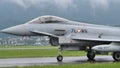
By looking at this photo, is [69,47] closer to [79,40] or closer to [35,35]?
[79,40]

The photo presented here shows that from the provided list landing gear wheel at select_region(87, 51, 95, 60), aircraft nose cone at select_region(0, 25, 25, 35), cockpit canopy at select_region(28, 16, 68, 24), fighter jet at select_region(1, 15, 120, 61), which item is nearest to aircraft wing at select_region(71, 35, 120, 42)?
fighter jet at select_region(1, 15, 120, 61)

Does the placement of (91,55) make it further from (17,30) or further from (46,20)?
(17,30)

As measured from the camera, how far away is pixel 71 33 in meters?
21.9

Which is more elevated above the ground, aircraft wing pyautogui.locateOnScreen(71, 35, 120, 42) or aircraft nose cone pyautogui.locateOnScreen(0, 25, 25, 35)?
aircraft nose cone pyautogui.locateOnScreen(0, 25, 25, 35)

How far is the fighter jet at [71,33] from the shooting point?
21.4 meters

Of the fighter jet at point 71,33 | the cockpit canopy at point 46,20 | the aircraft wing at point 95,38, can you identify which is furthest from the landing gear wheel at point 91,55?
the cockpit canopy at point 46,20

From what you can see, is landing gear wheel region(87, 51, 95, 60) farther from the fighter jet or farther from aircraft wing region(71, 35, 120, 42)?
aircraft wing region(71, 35, 120, 42)

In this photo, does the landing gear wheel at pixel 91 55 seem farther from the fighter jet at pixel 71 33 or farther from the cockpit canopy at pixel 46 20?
the cockpit canopy at pixel 46 20

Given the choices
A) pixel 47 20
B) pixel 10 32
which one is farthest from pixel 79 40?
pixel 10 32

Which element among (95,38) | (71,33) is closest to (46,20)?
(71,33)

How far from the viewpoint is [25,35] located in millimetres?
22047

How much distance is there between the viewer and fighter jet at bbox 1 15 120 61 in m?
21.4

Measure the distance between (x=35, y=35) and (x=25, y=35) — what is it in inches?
24.9

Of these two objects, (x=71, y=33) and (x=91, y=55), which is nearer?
(x=71, y=33)
